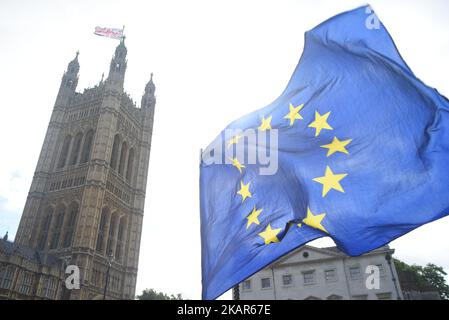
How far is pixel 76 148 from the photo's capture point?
254 feet

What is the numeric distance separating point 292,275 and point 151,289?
56.4 m

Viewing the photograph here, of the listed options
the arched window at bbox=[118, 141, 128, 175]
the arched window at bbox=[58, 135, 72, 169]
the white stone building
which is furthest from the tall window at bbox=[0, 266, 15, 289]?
the arched window at bbox=[118, 141, 128, 175]

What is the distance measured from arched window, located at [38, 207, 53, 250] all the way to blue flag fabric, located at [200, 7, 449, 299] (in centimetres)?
6752

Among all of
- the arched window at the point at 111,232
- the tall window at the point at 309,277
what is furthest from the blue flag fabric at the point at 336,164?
the arched window at the point at 111,232

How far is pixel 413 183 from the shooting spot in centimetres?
669

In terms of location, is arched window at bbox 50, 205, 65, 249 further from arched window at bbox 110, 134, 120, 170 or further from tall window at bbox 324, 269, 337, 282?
tall window at bbox 324, 269, 337, 282

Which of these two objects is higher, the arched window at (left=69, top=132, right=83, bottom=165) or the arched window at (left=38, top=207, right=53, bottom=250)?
the arched window at (left=69, top=132, right=83, bottom=165)

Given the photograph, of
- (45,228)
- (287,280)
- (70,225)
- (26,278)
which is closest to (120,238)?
(70,225)

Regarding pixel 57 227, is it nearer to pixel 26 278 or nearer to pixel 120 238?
pixel 120 238

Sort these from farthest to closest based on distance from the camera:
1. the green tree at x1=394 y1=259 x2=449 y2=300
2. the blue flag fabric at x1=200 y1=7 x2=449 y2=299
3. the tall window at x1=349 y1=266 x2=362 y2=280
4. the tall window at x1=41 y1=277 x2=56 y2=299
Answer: the green tree at x1=394 y1=259 x2=449 y2=300, the tall window at x1=41 y1=277 x2=56 y2=299, the tall window at x1=349 y1=266 x2=362 y2=280, the blue flag fabric at x1=200 y1=7 x2=449 y2=299

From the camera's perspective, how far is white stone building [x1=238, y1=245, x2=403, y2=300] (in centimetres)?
3628

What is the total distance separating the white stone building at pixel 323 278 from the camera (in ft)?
119

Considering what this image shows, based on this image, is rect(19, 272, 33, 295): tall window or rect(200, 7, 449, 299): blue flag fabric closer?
rect(200, 7, 449, 299): blue flag fabric
